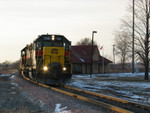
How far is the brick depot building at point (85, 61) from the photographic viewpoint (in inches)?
1645

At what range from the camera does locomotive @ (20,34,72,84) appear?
15.0 meters

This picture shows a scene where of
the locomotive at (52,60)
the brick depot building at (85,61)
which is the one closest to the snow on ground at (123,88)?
the locomotive at (52,60)

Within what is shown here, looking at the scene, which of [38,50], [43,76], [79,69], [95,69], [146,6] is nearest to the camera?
[43,76]

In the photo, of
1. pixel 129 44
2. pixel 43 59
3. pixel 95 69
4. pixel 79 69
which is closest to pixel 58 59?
pixel 43 59

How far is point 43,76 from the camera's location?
49.2 feet

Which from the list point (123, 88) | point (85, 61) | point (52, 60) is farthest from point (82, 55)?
point (123, 88)

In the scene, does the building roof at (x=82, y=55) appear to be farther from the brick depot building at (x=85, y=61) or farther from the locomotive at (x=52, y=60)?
the locomotive at (x=52, y=60)

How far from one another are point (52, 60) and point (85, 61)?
89.2ft

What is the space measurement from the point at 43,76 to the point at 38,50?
227 centimetres

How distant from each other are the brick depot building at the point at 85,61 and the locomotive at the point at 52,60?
24.5 m

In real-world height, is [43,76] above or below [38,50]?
below

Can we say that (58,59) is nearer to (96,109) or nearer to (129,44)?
(96,109)

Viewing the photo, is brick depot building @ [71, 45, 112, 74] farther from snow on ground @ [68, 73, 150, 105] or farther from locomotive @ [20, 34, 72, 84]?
locomotive @ [20, 34, 72, 84]

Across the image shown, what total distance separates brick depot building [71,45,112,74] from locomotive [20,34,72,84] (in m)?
24.5
